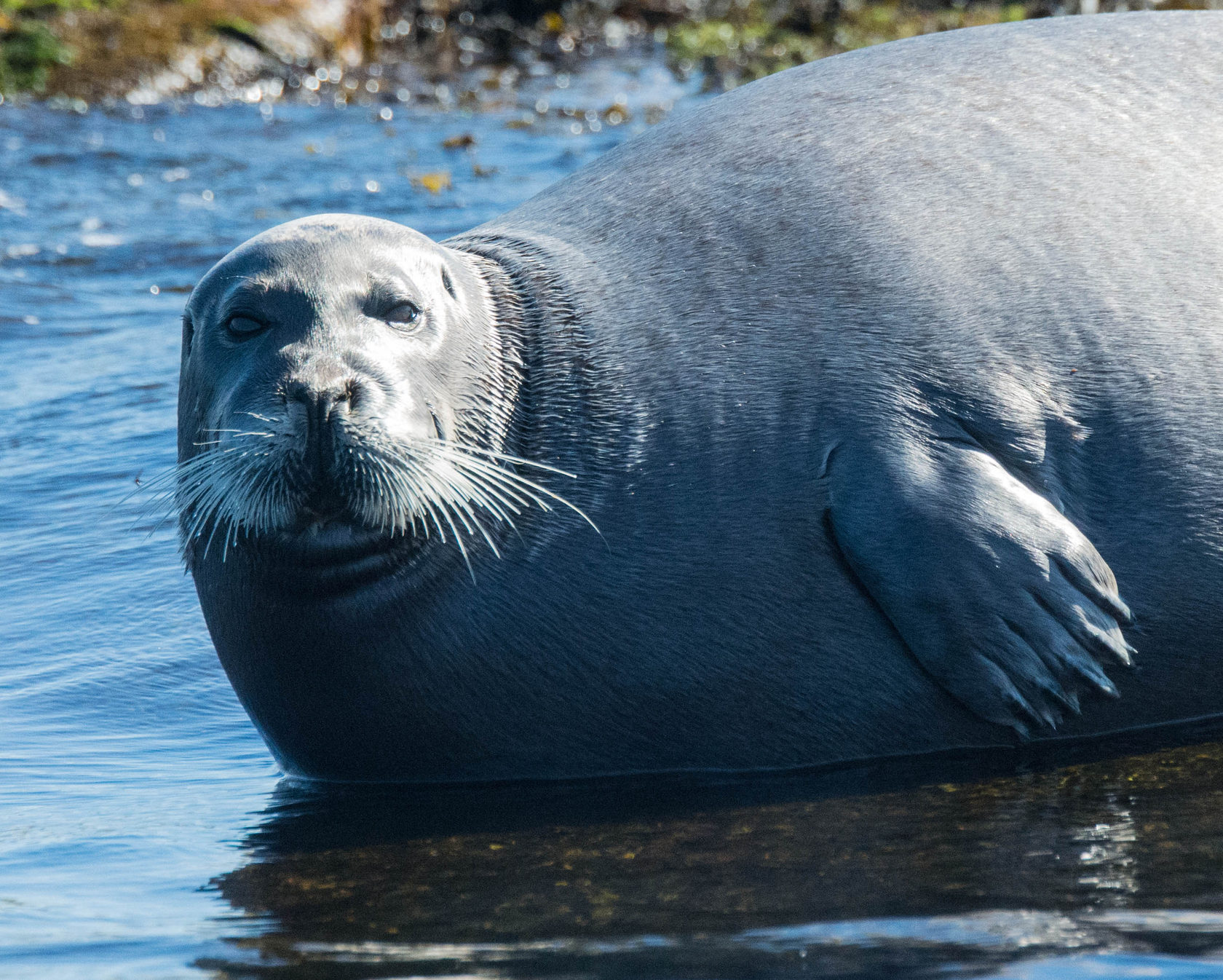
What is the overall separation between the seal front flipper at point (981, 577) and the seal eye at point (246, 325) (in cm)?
151

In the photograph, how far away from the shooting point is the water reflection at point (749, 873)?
123 inches

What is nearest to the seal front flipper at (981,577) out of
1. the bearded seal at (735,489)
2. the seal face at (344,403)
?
the bearded seal at (735,489)

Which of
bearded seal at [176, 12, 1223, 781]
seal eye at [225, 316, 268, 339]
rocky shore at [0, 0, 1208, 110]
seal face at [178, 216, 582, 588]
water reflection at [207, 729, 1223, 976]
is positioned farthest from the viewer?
rocky shore at [0, 0, 1208, 110]

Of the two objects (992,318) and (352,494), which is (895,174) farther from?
(352,494)

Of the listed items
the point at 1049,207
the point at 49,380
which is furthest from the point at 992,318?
the point at 49,380

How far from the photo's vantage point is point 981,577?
4121 millimetres

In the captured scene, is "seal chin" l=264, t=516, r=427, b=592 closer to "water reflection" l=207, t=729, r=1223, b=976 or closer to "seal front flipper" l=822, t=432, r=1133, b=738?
"water reflection" l=207, t=729, r=1223, b=976

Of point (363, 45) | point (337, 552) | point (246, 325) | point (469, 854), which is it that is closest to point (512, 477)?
point (337, 552)

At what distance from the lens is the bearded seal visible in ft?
13.7

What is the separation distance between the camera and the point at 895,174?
484 cm

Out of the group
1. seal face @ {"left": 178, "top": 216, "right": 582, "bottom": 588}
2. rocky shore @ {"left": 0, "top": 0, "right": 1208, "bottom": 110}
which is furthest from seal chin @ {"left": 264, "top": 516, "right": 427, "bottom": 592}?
rocky shore @ {"left": 0, "top": 0, "right": 1208, "bottom": 110}

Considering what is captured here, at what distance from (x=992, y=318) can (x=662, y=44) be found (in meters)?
18.4

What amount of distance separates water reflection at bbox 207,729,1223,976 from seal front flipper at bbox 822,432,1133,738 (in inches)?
9.8

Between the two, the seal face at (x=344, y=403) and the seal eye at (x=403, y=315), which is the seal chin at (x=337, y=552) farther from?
the seal eye at (x=403, y=315)
